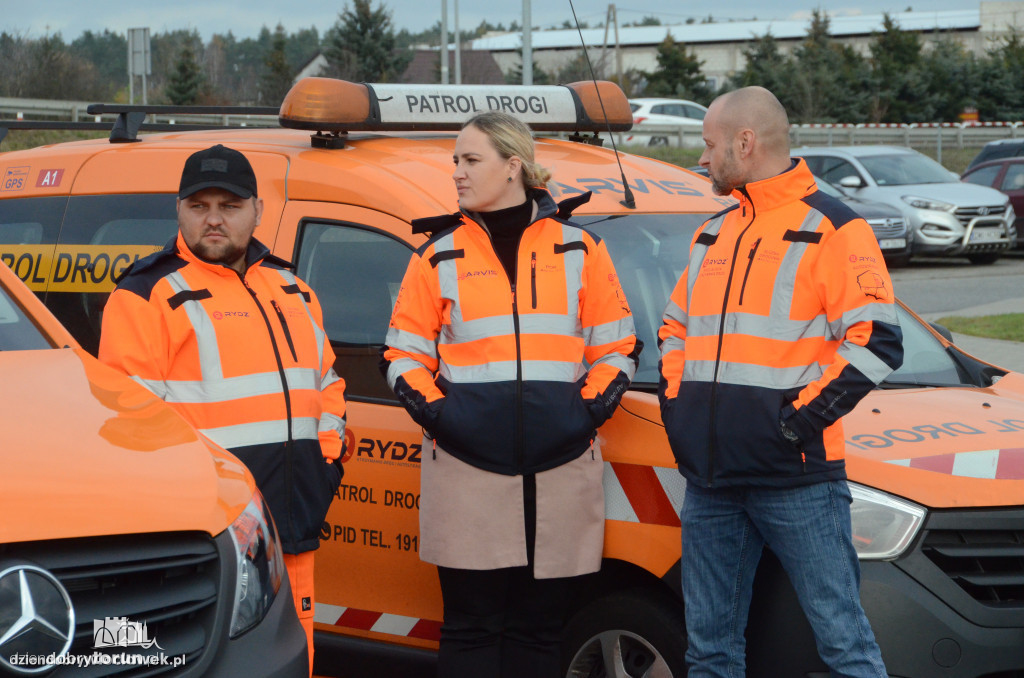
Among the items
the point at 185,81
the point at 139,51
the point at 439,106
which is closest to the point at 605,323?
the point at 439,106

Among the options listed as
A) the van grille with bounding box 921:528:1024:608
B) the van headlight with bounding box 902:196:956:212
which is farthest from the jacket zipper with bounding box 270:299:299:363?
the van headlight with bounding box 902:196:956:212

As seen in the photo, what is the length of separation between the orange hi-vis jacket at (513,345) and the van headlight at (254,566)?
0.64 m

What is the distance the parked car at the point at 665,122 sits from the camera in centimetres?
3290

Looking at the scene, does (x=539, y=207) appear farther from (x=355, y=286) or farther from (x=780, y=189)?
(x=355, y=286)

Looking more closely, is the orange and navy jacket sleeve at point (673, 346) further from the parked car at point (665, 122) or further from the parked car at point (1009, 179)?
the parked car at point (665, 122)

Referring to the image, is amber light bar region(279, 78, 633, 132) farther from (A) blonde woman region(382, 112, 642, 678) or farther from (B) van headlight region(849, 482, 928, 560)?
(B) van headlight region(849, 482, 928, 560)

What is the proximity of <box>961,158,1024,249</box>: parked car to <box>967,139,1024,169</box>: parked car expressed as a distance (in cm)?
232

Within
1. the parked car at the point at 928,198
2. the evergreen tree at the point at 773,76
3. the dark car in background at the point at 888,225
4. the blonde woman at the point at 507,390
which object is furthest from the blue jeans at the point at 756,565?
the evergreen tree at the point at 773,76

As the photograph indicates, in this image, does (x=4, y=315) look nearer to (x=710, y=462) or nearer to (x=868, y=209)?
(x=710, y=462)

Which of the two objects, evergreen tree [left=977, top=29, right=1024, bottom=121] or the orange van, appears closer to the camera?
the orange van

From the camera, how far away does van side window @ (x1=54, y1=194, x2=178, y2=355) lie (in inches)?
175

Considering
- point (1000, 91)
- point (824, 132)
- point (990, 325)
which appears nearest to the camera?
point (990, 325)

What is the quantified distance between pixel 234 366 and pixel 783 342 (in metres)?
1.42

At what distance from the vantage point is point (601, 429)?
11.4ft
